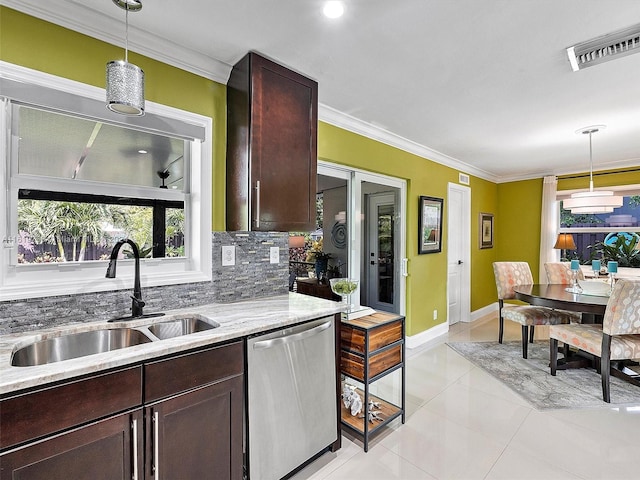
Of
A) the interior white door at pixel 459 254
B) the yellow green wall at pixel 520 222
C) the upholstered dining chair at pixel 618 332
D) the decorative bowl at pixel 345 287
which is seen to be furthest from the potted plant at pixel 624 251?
the decorative bowl at pixel 345 287

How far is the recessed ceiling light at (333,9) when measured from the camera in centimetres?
162

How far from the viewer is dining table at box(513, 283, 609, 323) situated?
117 inches

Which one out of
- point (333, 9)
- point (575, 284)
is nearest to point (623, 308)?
point (575, 284)

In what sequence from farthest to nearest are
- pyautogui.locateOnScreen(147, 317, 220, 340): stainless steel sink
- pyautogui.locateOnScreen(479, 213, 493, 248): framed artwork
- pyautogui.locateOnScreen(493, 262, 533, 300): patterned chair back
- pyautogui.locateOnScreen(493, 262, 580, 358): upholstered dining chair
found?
pyautogui.locateOnScreen(479, 213, 493, 248): framed artwork, pyautogui.locateOnScreen(493, 262, 533, 300): patterned chair back, pyautogui.locateOnScreen(493, 262, 580, 358): upholstered dining chair, pyautogui.locateOnScreen(147, 317, 220, 340): stainless steel sink

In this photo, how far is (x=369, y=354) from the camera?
2129 mm

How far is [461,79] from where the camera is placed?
7.84ft

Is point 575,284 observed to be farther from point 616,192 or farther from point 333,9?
point 333,9

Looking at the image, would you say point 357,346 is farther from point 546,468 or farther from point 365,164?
point 365,164

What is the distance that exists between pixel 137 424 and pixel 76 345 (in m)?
0.61

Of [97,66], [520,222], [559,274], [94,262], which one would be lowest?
[559,274]

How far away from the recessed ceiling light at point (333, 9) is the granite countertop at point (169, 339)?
1597mm

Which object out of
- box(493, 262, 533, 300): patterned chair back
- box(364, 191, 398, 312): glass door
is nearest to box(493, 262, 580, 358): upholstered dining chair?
box(493, 262, 533, 300): patterned chair back

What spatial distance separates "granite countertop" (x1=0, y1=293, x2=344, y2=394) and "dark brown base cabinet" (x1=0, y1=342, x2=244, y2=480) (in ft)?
0.17

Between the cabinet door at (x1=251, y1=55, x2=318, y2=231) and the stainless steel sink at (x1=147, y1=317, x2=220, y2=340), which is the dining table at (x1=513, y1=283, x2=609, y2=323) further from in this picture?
the stainless steel sink at (x1=147, y1=317, x2=220, y2=340)
